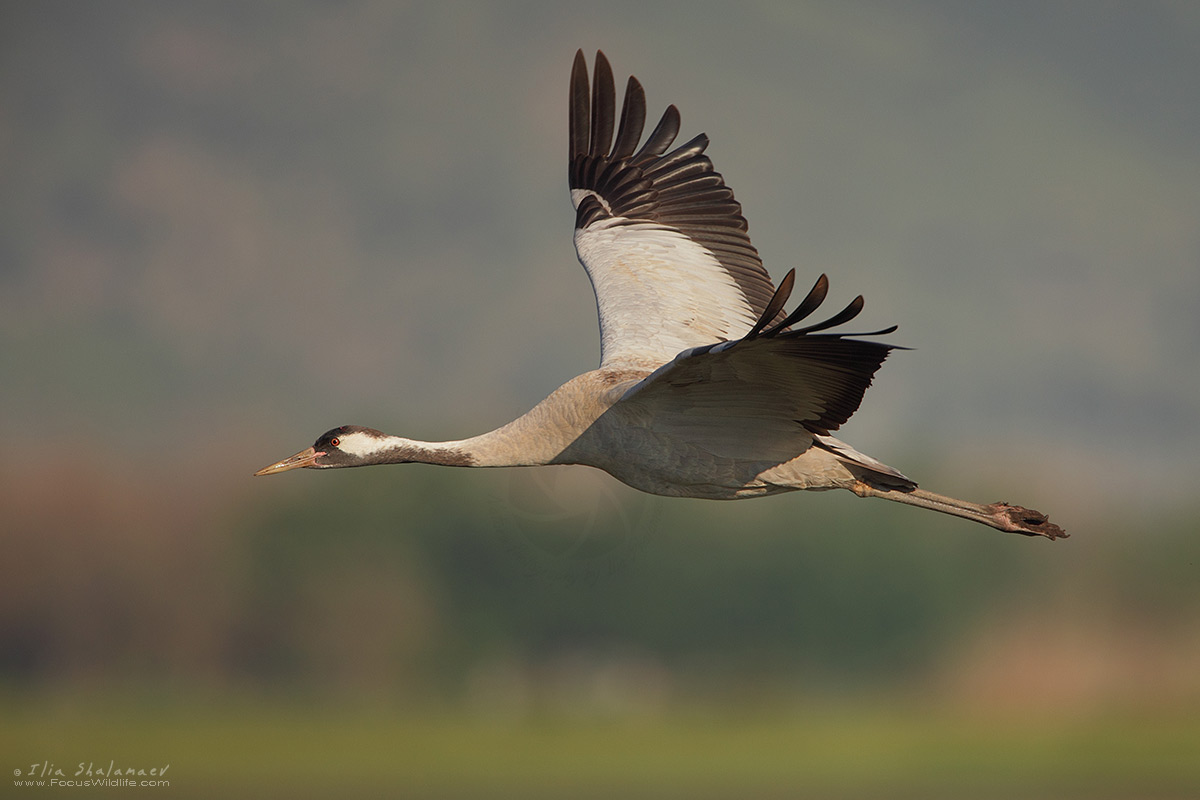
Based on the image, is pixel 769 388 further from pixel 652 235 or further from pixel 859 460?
pixel 652 235

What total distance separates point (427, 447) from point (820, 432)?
2781 millimetres

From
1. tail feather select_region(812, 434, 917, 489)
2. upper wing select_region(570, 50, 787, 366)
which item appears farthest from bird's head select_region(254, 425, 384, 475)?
tail feather select_region(812, 434, 917, 489)

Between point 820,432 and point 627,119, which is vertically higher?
point 627,119

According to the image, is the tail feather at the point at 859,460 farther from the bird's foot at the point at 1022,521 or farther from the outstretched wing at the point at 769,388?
the bird's foot at the point at 1022,521

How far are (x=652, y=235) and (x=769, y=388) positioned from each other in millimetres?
3617

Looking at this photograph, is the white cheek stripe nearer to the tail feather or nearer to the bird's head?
the bird's head

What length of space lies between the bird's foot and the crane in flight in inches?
0.4

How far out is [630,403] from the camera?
8273mm

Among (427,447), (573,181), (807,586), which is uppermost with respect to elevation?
(573,181)

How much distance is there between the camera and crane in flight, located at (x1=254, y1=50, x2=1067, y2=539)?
24.8 feet

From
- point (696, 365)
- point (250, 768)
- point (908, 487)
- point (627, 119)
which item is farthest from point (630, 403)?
point (250, 768)

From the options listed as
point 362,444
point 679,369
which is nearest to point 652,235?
point 362,444

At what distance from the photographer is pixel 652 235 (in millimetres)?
11141

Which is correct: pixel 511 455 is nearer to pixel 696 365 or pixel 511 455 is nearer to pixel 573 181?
pixel 696 365
